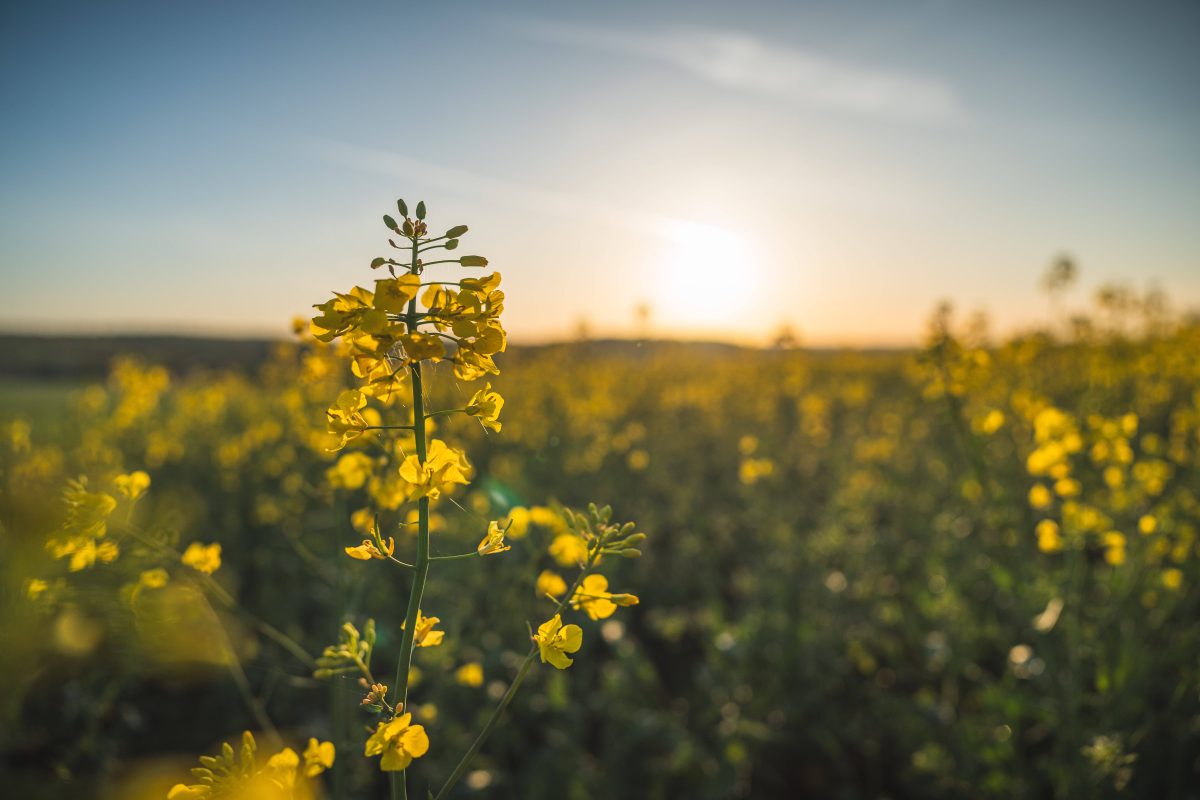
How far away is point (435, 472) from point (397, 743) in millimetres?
427

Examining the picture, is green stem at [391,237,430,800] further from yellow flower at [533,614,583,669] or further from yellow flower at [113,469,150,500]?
yellow flower at [113,469,150,500]

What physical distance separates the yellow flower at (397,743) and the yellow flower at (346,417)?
1.42 feet

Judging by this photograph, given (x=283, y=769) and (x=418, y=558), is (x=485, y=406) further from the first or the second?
(x=283, y=769)

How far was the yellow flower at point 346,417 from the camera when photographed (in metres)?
1.03

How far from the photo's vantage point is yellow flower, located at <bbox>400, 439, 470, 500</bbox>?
38.6 inches

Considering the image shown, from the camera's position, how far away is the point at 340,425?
104cm

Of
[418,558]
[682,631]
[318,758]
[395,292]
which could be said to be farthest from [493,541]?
[682,631]

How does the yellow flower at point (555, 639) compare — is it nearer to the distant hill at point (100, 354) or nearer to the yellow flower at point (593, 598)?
the yellow flower at point (593, 598)

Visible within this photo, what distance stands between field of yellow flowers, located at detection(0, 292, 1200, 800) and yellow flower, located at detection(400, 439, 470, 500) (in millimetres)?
123

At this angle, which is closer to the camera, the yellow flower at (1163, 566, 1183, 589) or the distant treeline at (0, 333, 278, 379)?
the yellow flower at (1163, 566, 1183, 589)

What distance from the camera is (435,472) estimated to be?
3.34 ft

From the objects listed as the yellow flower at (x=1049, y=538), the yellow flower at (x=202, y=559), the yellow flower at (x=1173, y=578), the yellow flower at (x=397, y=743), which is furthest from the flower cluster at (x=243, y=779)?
the yellow flower at (x=1173, y=578)

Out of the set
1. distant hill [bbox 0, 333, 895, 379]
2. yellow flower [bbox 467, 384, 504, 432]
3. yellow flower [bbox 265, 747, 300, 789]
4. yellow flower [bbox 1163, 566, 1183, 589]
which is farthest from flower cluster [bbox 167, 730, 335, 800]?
distant hill [bbox 0, 333, 895, 379]


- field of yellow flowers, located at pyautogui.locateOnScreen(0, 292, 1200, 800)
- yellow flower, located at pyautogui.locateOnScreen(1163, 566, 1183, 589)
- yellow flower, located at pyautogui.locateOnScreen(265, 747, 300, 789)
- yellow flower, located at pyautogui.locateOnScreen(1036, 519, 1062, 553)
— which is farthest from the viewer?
yellow flower, located at pyautogui.locateOnScreen(1163, 566, 1183, 589)
